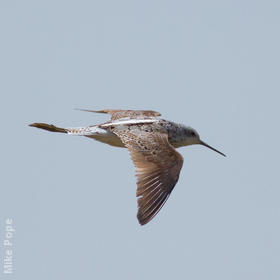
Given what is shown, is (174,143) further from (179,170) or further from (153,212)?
(153,212)

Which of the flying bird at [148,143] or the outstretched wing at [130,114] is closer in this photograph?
the flying bird at [148,143]

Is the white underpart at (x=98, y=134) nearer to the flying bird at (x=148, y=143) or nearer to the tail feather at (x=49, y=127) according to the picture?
the flying bird at (x=148, y=143)

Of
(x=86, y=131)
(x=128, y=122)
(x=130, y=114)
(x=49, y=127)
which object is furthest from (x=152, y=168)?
(x=130, y=114)

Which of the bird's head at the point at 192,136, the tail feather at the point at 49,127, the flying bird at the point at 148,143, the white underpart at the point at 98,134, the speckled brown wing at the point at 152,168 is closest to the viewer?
Answer: the speckled brown wing at the point at 152,168

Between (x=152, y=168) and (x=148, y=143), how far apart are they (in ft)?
2.44

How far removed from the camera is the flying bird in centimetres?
1261

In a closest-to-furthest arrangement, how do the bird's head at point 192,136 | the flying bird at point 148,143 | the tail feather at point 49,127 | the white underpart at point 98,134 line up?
1. the flying bird at point 148,143
2. the white underpart at point 98,134
3. the tail feather at point 49,127
4. the bird's head at point 192,136

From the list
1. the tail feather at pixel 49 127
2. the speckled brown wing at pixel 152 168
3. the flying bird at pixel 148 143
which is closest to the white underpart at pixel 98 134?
the flying bird at pixel 148 143

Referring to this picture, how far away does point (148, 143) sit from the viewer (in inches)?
536

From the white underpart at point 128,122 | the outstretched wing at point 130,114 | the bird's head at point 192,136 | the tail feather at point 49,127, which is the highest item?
the white underpart at point 128,122

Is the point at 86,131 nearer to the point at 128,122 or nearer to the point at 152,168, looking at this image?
the point at 128,122

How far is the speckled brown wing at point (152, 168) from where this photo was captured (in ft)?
40.8

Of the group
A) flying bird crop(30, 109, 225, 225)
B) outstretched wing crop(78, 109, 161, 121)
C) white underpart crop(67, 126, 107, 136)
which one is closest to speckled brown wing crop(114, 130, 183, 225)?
flying bird crop(30, 109, 225, 225)

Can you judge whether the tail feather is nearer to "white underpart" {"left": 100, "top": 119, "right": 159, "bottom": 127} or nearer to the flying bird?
the flying bird
